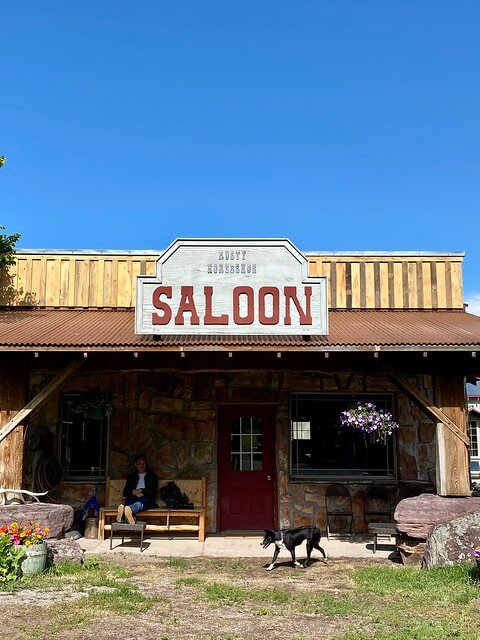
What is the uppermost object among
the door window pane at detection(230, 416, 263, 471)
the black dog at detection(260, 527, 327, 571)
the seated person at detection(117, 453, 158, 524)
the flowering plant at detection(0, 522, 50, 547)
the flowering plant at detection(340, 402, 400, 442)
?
the flowering plant at detection(340, 402, 400, 442)

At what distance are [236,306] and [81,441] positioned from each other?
4184mm

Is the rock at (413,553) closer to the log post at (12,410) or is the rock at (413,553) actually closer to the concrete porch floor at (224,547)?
the concrete porch floor at (224,547)

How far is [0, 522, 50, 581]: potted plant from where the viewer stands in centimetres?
765

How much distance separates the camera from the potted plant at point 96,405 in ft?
37.6

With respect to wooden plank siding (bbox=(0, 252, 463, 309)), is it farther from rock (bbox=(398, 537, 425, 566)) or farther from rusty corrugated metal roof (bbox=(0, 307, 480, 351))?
rock (bbox=(398, 537, 425, 566))

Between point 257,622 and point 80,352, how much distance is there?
15.3ft

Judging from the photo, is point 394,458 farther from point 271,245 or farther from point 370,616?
point 370,616

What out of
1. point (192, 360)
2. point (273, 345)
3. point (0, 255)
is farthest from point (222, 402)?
point (0, 255)

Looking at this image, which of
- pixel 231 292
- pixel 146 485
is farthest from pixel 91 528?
pixel 231 292

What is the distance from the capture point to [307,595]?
7.34m

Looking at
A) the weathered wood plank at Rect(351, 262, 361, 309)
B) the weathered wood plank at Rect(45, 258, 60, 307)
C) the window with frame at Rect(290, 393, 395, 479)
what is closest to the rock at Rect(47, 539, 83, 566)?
the window with frame at Rect(290, 393, 395, 479)

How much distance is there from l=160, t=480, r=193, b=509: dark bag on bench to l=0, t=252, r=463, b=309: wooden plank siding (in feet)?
11.7

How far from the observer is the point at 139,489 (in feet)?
36.2

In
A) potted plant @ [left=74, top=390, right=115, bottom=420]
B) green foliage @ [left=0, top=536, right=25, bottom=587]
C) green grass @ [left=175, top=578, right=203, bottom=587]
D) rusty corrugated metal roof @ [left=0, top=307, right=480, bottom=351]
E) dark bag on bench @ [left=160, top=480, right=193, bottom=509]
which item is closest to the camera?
green foliage @ [left=0, top=536, right=25, bottom=587]
